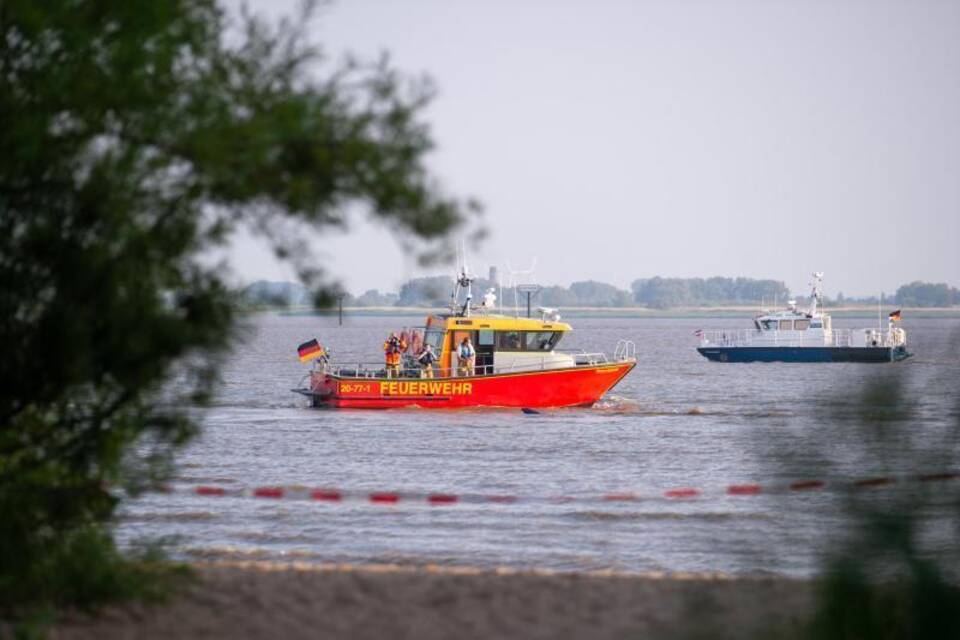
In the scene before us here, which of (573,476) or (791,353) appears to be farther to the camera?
(791,353)

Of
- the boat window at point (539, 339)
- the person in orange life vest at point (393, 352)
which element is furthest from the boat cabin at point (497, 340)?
the person in orange life vest at point (393, 352)

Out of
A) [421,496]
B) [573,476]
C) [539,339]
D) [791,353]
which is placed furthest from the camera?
[791,353]

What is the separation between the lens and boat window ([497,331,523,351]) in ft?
124

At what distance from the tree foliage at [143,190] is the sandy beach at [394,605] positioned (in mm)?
1170

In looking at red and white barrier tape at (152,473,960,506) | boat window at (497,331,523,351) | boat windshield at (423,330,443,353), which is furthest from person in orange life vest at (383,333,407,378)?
red and white barrier tape at (152,473,960,506)

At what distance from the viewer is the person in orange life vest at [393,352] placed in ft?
125

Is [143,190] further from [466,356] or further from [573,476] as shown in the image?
[466,356]

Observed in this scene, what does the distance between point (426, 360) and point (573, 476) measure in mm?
13009

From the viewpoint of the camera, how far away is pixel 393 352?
38531 millimetres

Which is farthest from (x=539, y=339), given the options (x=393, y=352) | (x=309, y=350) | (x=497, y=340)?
(x=309, y=350)

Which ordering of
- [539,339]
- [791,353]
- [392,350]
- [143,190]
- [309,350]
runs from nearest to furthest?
[143,190], [309,350], [539,339], [392,350], [791,353]

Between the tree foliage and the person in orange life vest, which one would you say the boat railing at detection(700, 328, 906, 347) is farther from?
the tree foliage

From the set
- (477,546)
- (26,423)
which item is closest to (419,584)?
(26,423)

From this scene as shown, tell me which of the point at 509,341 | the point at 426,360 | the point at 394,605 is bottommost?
the point at 394,605
